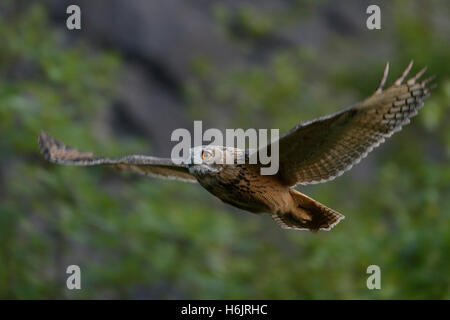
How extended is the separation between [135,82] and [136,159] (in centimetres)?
796

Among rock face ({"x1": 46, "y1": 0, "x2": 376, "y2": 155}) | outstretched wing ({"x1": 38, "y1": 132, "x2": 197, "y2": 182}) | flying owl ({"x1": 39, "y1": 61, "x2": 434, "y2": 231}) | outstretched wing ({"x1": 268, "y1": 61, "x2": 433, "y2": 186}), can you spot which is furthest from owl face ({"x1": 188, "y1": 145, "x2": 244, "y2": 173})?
rock face ({"x1": 46, "y1": 0, "x2": 376, "y2": 155})

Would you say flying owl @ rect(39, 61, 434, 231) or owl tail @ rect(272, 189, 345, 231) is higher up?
flying owl @ rect(39, 61, 434, 231)

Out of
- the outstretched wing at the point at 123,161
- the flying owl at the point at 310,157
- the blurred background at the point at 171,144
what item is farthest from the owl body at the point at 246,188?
the blurred background at the point at 171,144

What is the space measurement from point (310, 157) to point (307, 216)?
468 millimetres

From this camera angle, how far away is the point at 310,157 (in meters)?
4.05

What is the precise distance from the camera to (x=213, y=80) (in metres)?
11.6

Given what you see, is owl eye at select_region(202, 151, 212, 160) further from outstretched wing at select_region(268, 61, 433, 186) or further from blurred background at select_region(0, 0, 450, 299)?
blurred background at select_region(0, 0, 450, 299)

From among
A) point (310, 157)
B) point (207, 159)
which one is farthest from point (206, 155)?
point (310, 157)

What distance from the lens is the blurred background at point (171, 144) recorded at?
721cm

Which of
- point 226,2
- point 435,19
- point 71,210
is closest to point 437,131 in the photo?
point 435,19

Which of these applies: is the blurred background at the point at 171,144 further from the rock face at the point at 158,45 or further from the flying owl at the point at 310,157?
the flying owl at the point at 310,157

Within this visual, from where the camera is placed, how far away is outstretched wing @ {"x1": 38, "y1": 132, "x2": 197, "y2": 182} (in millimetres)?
4504

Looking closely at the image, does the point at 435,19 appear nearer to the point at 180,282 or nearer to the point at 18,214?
the point at 180,282

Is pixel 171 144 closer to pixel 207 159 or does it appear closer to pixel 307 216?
pixel 307 216
